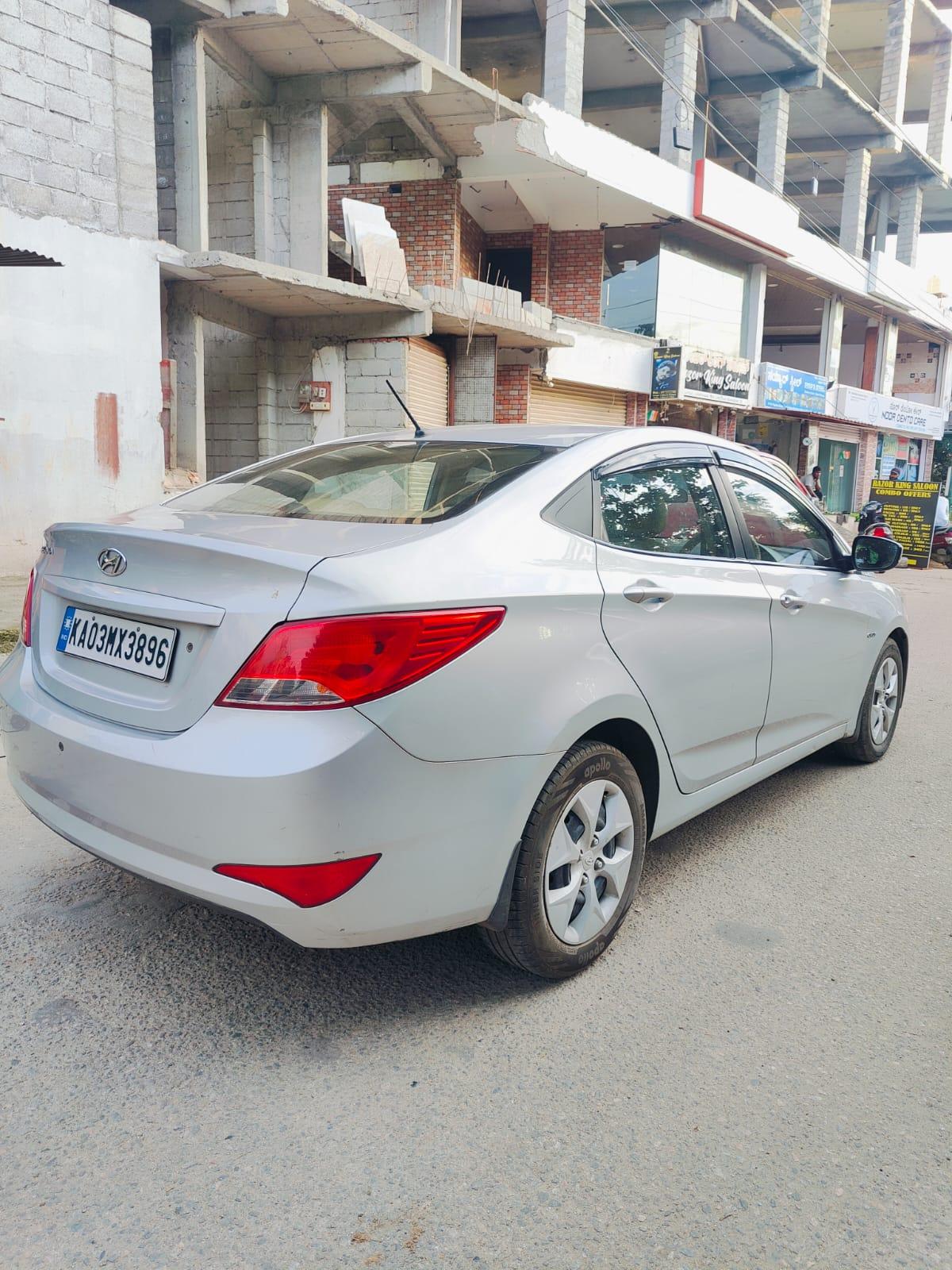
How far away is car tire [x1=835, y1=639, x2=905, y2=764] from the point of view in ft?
14.9

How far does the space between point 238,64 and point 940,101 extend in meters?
26.8

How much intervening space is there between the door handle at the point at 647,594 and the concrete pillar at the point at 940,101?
3432 centimetres

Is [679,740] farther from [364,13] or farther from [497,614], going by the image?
[364,13]

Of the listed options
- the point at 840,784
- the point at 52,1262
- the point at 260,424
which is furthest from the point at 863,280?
the point at 52,1262

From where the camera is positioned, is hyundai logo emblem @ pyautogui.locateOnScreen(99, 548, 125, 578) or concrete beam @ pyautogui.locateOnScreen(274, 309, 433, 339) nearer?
hyundai logo emblem @ pyautogui.locateOnScreen(99, 548, 125, 578)

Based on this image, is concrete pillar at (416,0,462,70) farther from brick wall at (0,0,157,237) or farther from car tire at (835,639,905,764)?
car tire at (835,639,905,764)

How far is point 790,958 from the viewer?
2801 millimetres

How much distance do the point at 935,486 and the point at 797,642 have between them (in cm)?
1610

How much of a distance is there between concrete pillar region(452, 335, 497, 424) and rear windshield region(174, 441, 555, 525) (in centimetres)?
1273

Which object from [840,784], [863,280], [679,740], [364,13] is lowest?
[840,784]

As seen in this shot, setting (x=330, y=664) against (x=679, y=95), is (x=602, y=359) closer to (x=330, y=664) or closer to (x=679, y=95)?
(x=679, y=95)

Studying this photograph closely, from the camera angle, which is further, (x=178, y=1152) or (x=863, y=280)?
(x=863, y=280)

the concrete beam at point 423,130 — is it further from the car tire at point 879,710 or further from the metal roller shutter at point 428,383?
the car tire at point 879,710

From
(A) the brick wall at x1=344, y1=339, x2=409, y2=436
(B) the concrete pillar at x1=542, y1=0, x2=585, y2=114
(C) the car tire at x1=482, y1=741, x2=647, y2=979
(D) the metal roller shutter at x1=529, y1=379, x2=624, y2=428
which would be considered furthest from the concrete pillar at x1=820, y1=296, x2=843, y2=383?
(C) the car tire at x1=482, y1=741, x2=647, y2=979
